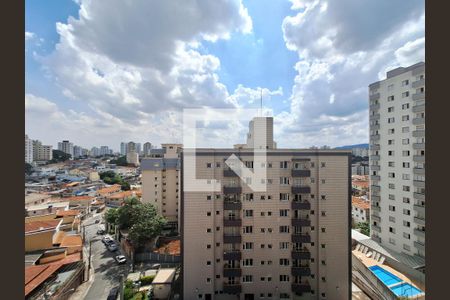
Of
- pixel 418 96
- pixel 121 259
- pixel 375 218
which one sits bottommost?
pixel 121 259

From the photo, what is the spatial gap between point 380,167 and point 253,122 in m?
12.1

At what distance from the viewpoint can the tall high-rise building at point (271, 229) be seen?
9.86 meters

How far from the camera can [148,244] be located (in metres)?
14.6

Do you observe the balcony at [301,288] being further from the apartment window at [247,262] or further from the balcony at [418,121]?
the balcony at [418,121]

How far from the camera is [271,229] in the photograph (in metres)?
10.1

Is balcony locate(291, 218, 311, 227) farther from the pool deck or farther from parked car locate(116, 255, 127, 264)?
parked car locate(116, 255, 127, 264)

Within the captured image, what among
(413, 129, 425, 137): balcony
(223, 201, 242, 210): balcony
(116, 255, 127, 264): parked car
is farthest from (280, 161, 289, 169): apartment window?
(116, 255, 127, 264): parked car

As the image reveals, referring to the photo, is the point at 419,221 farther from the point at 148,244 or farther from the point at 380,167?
the point at 148,244

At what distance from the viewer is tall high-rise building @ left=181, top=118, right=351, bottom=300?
9.86 meters

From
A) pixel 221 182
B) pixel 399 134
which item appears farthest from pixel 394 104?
pixel 221 182

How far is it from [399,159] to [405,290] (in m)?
8.65

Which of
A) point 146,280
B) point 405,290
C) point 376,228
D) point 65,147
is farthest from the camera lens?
point 65,147

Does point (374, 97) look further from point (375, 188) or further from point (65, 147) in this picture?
point (65, 147)

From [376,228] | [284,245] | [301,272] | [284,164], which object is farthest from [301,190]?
[376,228]
